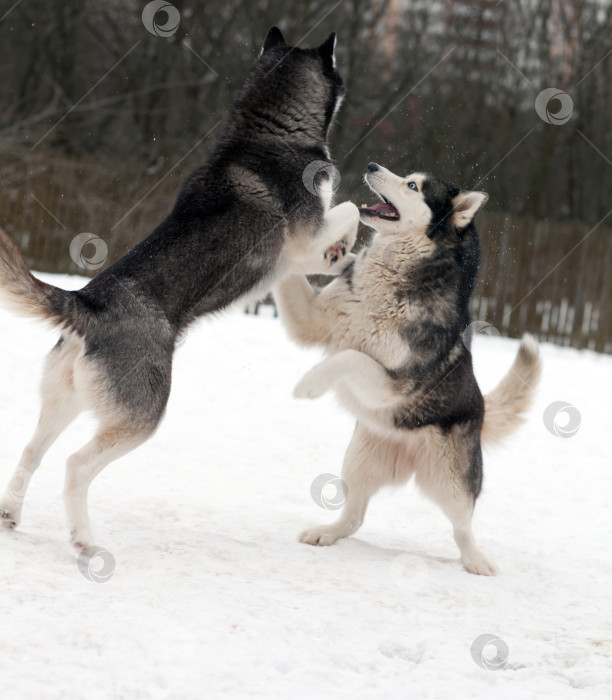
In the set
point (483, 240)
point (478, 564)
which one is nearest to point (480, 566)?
point (478, 564)

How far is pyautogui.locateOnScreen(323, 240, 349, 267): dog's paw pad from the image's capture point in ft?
14.4

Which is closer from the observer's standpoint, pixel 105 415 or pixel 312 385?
pixel 105 415

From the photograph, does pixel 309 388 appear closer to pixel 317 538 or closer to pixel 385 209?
pixel 317 538

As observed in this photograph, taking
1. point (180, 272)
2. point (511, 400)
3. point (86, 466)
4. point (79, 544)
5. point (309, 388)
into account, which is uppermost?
point (180, 272)

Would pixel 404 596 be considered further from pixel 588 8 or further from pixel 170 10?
pixel 588 8

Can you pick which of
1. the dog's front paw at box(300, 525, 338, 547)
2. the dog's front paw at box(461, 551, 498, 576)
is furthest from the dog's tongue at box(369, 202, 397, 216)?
the dog's front paw at box(461, 551, 498, 576)

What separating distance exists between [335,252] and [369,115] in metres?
12.9

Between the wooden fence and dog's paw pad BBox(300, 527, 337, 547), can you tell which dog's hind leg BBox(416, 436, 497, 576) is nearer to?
dog's paw pad BBox(300, 527, 337, 547)

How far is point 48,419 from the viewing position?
3766 millimetres

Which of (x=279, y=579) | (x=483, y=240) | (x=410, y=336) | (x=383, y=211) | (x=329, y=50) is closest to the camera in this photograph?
(x=279, y=579)

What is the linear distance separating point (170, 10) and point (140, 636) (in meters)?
15.0

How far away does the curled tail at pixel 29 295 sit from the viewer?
3307 mm

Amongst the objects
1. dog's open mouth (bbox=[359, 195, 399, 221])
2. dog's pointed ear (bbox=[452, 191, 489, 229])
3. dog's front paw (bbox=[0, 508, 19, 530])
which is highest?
dog's pointed ear (bbox=[452, 191, 489, 229])

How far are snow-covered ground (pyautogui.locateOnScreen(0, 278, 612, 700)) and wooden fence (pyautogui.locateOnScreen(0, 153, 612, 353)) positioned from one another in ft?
17.0
